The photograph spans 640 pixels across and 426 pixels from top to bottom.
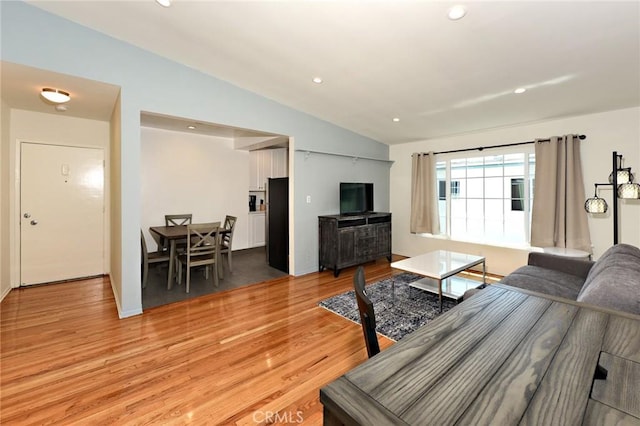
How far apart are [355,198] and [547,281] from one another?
3.05 metres

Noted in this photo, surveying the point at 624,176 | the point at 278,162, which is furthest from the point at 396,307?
the point at 278,162

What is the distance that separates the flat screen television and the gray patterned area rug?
1.55m

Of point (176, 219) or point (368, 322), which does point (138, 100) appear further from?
point (368, 322)

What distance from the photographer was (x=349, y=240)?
4.68 m

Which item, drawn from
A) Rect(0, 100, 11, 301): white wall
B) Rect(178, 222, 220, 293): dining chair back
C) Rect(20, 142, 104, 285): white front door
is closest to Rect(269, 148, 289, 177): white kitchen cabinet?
Rect(178, 222, 220, 293): dining chair back

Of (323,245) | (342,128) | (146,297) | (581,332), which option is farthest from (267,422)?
(342,128)

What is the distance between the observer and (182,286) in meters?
4.01

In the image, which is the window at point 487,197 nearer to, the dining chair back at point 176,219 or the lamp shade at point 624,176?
the lamp shade at point 624,176

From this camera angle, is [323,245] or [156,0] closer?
[156,0]

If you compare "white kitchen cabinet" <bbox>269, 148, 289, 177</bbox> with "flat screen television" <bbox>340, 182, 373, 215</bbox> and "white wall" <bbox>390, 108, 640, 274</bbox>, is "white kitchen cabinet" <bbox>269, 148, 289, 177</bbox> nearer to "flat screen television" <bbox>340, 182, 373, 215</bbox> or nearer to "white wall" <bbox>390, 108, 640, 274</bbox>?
"flat screen television" <bbox>340, 182, 373, 215</bbox>

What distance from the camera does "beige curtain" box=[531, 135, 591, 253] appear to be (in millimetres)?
3775

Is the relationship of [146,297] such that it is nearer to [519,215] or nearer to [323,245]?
[323,245]

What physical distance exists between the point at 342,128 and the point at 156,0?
3.31 m

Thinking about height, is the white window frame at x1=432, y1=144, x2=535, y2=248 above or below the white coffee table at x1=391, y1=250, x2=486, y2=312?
above
